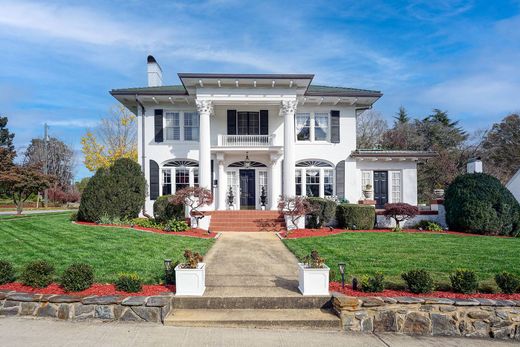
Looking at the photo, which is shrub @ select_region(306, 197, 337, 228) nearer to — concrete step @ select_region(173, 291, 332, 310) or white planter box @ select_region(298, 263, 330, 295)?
white planter box @ select_region(298, 263, 330, 295)

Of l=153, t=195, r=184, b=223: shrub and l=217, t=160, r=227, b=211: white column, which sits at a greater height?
l=217, t=160, r=227, b=211: white column

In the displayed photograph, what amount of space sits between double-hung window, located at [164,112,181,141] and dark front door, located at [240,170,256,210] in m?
4.03

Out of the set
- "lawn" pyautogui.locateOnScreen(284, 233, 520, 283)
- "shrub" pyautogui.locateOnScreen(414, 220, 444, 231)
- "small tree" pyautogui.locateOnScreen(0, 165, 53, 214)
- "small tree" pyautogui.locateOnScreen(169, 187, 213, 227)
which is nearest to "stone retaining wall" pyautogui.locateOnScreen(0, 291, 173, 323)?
"lawn" pyautogui.locateOnScreen(284, 233, 520, 283)

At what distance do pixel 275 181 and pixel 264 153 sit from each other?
163cm

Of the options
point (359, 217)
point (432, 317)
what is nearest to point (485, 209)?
point (359, 217)

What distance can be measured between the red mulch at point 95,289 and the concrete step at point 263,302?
80 cm

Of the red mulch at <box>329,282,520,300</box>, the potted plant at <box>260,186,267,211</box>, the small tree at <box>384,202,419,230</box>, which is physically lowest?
the red mulch at <box>329,282,520,300</box>

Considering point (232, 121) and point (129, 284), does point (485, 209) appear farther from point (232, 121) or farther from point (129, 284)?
point (129, 284)

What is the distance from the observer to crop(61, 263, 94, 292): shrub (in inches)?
250

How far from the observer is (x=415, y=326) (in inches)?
232

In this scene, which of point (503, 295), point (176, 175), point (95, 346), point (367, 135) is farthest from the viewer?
point (367, 135)

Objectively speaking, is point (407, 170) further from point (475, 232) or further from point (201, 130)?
point (201, 130)

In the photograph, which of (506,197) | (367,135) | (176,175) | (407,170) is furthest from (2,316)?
(367,135)

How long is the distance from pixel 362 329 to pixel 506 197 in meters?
11.8
